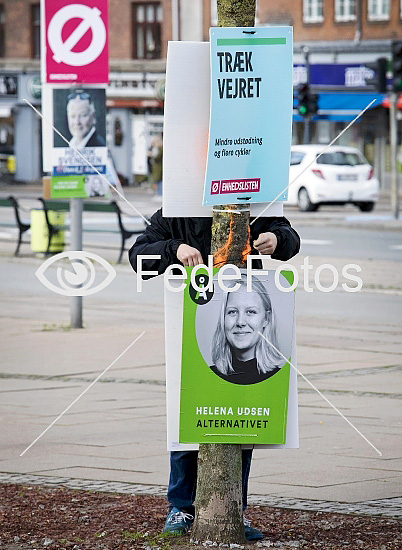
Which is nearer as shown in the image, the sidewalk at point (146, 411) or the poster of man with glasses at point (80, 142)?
the sidewalk at point (146, 411)

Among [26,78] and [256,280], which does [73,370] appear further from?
[26,78]

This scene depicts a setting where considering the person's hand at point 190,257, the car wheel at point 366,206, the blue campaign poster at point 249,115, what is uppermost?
the blue campaign poster at point 249,115

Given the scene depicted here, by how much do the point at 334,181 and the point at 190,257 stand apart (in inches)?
1088

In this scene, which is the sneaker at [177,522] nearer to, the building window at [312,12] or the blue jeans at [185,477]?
the blue jeans at [185,477]

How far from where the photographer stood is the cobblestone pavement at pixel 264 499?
6031 mm

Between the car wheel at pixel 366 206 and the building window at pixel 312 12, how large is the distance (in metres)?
15.3

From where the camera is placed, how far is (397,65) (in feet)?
85.2

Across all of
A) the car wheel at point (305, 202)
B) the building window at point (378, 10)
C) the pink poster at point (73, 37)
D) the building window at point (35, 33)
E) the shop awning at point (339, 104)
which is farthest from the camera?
the building window at point (35, 33)

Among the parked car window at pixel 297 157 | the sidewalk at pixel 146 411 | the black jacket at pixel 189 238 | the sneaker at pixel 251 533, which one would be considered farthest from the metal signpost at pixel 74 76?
the parked car window at pixel 297 157

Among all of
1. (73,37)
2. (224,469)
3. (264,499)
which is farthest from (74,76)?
(224,469)

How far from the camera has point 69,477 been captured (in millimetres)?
6734

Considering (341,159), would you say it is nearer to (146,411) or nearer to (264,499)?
(146,411)

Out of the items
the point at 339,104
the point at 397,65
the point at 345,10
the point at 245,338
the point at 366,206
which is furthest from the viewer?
the point at 345,10

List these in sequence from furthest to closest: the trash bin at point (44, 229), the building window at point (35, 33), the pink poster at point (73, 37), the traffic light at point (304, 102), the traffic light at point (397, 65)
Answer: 1. the building window at point (35, 33)
2. the traffic light at point (304, 102)
3. the traffic light at point (397, 65)
4. the trash bin at point (44, 229)
5. the pink poster at point (73, 37)
